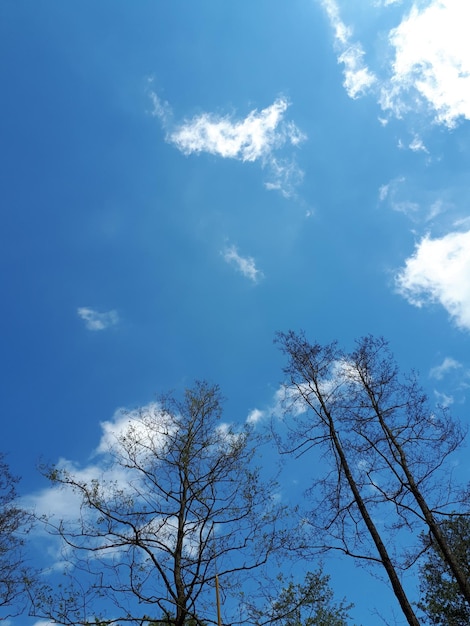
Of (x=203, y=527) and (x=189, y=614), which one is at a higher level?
(x=203, y=527)

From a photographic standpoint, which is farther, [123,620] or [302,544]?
[302,544]

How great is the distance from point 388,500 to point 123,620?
272 inches

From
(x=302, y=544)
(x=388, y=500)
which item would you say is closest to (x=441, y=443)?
(x=388, y=500)

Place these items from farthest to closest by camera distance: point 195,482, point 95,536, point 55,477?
point 195,482 < point 55,477 < point 95,536

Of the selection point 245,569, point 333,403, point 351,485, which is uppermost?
point 333,403

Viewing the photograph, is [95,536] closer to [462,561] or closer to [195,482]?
[195,482]

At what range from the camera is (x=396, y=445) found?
473 inches

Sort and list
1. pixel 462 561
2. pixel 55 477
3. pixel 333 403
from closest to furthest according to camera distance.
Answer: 1. pixel 55 477
2. pixel 333 403
3. pixel 462 561

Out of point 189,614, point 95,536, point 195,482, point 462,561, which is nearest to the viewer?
point 189,614

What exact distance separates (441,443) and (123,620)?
8.89 m

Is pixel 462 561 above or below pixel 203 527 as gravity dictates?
below

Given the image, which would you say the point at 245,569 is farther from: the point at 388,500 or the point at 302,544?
the point at 388,500

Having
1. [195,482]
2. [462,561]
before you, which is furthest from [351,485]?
[462,561]

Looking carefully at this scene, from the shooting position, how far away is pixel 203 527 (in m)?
10.9
